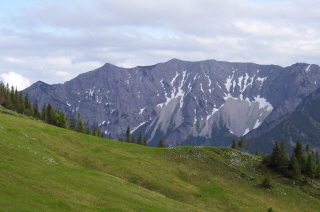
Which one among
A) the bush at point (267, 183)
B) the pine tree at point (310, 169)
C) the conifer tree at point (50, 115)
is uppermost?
the conifer tree at point (50, 115)

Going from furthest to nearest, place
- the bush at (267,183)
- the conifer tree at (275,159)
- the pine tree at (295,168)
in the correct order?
the conifer tree at (275,159)
the pine tree at (295,168)
the bush at (267,183)

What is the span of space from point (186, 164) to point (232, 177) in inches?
485

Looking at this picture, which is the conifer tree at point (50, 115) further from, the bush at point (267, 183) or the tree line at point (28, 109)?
the bush at point (267, 183)

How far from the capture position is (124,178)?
232ft

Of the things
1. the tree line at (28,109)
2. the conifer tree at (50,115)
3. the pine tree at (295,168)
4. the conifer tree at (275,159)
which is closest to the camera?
the pine tree at (295,168)

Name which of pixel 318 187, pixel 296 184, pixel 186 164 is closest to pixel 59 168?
pixel 186 164

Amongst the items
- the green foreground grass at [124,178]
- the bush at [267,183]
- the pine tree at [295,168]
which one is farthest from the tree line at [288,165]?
the bush at [267,183]

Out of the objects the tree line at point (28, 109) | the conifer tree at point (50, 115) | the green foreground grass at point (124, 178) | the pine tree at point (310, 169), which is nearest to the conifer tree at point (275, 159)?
the green foreground grass at point (124, 178)

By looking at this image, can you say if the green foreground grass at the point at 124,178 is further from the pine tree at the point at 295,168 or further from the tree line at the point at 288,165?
the pine tree at the point at 295,168

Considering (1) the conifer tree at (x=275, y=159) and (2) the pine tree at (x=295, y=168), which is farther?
(1) the conifer tree at (x=275, y=159)

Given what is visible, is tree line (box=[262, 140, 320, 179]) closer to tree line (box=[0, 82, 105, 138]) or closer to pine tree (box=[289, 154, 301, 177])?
pine tree (box=[289, 154, 301, 177])

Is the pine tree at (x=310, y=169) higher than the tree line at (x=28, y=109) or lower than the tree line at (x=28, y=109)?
lower

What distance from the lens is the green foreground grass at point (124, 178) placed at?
143ft

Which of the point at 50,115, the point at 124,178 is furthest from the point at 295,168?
the point at 50,115
